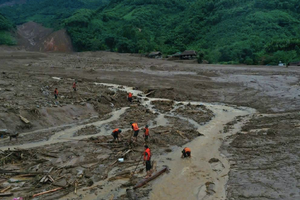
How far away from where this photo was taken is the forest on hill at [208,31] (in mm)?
61938

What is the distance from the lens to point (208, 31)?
83625mm

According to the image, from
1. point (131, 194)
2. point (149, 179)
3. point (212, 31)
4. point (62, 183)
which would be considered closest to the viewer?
point (131, 194)

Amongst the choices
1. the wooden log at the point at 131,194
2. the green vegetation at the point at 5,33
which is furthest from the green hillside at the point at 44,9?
the wooden log at the point at 131,194

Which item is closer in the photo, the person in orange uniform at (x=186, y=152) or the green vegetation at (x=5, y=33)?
the person in orange uniform at (x=186, y=152)

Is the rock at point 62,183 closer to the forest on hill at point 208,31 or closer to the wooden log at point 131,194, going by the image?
the wooden log at point 131,194

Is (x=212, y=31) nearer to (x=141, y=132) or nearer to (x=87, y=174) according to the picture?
(x=141, y=132)

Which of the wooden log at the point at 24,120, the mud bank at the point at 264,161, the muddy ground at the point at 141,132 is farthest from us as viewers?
the wooden log at the point at 24,120

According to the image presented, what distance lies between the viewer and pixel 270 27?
7412 centimetres

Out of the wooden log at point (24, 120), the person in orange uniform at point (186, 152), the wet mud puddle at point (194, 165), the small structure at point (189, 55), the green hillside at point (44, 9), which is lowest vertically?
the wet mud puddle at point (194, 165)

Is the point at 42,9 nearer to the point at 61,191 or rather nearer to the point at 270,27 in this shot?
the point at 270,27

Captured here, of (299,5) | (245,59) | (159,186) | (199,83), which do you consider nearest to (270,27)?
(299,5)

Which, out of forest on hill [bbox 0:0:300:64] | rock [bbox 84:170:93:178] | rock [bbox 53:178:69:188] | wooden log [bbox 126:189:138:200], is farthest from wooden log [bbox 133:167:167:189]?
forest on hill [bbox 0:0:300:64]

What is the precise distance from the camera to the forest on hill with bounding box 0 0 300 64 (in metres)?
61.9

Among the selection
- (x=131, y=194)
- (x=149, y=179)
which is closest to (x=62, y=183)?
(x=131, y=194)
